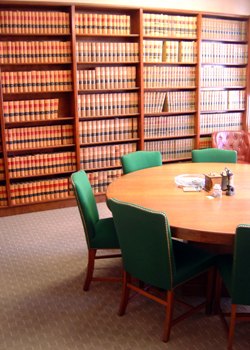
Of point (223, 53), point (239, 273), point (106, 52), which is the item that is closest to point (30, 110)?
point (106, 52)

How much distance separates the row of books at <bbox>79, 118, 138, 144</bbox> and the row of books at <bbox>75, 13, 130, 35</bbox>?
3.49ft

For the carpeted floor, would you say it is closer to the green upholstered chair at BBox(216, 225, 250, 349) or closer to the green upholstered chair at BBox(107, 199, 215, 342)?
the green upholstered chair at BBox(107, 199, 215, 342)

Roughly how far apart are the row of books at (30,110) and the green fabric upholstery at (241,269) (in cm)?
321

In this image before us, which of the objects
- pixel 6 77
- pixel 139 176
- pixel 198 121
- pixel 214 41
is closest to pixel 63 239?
pixel 139 176

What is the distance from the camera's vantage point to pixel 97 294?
2885 millimetres

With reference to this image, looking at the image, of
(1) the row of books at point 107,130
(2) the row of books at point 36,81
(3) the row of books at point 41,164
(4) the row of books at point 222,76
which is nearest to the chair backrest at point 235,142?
(4) the row of books at point 222,76

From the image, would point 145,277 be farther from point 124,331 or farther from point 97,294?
point 97,294

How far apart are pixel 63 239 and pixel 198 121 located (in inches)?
106

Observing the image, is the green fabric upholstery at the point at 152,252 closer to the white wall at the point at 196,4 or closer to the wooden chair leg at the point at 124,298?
the wooden chair leg at the point at 124,298

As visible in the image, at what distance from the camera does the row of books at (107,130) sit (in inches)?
195

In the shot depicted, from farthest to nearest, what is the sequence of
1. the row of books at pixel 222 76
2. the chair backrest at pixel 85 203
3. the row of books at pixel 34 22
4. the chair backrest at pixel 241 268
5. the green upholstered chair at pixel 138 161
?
1. the row of books at pixel 222 76
2. the row of books at pixel 34 22
3. the green upholstered chair at pixel 138 161
4. the chair backrest at pixel 85 203
5. the chair backrest at pixel 241 268

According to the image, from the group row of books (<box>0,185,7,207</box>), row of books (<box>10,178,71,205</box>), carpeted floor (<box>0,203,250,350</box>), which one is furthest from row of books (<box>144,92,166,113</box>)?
carpeted floor (<box>0,203,250,350</box>)

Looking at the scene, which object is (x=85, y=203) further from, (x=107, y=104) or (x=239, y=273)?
(x=107, y=104)

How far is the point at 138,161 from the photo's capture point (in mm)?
3971
